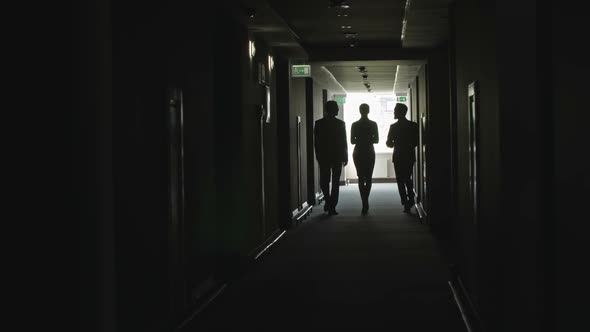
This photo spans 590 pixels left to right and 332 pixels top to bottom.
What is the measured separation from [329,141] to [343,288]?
209 inches

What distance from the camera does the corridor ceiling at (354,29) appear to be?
668 cm

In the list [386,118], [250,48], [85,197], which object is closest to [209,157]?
[250,48]

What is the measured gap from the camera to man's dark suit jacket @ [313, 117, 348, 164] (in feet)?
34.1

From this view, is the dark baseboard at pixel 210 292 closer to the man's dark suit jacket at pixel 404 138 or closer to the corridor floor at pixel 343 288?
the corridor floor at pixel 343 288

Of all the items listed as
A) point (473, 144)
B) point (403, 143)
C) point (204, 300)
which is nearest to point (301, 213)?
point (403, 143)

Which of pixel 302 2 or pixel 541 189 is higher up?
pixel 302 2

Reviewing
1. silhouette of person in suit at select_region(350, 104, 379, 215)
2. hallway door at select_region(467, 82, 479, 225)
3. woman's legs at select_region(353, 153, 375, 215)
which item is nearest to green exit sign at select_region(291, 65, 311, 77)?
silhouette of person in suit at select_region(350, 104, 379, 215)

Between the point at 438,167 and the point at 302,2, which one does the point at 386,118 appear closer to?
the point at 438,167

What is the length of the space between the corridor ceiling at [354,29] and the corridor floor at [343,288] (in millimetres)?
2390

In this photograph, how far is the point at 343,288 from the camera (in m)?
5.31

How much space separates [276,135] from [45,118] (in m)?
6.49

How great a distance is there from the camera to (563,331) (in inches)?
88.2

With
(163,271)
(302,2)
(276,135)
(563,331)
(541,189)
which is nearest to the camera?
(563,331)

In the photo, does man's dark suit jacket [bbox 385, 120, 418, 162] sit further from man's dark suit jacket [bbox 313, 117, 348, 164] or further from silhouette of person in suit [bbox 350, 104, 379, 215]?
man's dark suit jacket [bbox 313, 117, 348, 164]
